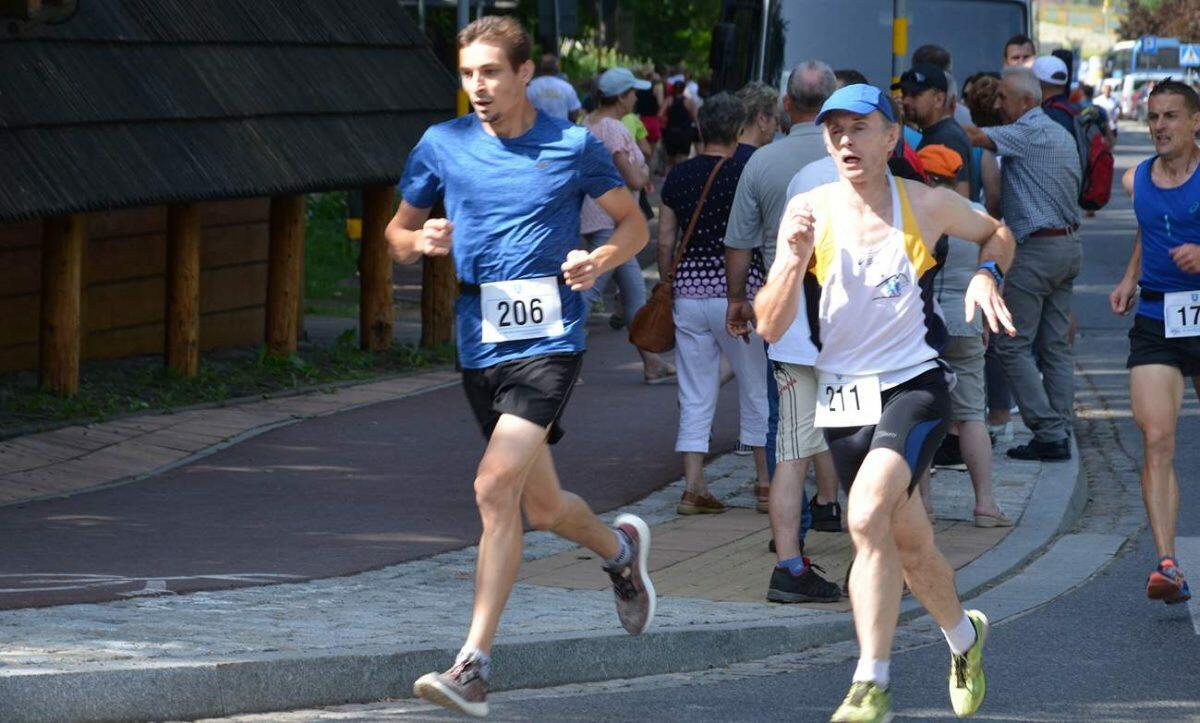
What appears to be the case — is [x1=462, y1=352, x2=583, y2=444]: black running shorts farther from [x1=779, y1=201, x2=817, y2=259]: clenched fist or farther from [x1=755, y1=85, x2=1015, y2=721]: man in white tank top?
[x1=779, y1=201, x2=817, y2=259]: clenched fist

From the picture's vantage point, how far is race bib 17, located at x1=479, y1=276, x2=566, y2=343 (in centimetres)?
602

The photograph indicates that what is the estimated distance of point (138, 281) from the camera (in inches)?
525

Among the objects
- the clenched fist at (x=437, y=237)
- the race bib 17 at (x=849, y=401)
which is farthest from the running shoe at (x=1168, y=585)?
the clenched fist at (x=437, y=237)

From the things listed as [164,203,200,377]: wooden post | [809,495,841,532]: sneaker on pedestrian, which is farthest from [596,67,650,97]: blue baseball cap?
[809,495,841,532]: sneaker on pedestrian

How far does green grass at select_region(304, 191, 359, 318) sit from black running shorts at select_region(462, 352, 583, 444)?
10.8 meters

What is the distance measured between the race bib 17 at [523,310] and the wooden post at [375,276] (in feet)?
Answer: 27.1

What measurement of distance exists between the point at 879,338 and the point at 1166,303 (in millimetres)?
2244

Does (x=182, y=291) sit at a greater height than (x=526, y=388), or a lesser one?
lesser

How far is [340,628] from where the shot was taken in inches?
254

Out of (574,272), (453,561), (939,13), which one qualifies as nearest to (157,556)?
(453,561)

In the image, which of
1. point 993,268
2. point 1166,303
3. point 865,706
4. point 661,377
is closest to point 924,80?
point 1166,303

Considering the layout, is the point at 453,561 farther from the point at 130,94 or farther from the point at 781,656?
the point at 130,94

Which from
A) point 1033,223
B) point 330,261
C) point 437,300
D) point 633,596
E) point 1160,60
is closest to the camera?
point 633,596

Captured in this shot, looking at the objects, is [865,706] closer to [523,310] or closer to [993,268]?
[993,268]
